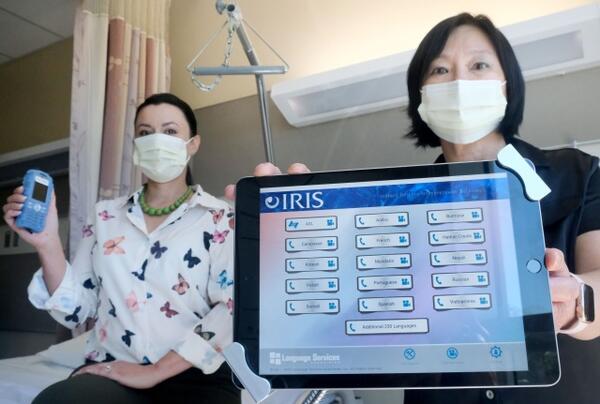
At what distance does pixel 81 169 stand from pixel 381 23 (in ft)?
4.27

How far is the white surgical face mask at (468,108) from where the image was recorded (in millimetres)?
777

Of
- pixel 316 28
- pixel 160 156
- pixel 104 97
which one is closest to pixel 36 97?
pixel 104 97

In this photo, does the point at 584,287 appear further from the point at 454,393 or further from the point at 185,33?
the point at 185,33

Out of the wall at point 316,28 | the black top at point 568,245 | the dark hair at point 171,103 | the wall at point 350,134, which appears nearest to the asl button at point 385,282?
the black top at point 568,245

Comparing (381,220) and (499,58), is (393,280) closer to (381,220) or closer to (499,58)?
(381,220)

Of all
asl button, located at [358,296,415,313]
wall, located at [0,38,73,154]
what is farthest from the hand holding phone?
wall, located at [0,38,73,154]

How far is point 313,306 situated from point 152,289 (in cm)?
63

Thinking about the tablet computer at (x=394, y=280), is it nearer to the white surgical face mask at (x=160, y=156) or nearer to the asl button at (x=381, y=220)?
the asl button at (x=381, y=220)

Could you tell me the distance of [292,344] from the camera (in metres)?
0.51

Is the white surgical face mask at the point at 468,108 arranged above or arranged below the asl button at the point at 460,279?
above

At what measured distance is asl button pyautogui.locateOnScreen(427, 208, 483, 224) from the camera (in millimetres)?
517

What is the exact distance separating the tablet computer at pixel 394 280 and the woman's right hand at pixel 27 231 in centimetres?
60

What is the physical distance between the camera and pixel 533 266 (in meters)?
0.48

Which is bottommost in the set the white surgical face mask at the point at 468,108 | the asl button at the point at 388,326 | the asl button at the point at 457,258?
the asl button at the point at 388,326
